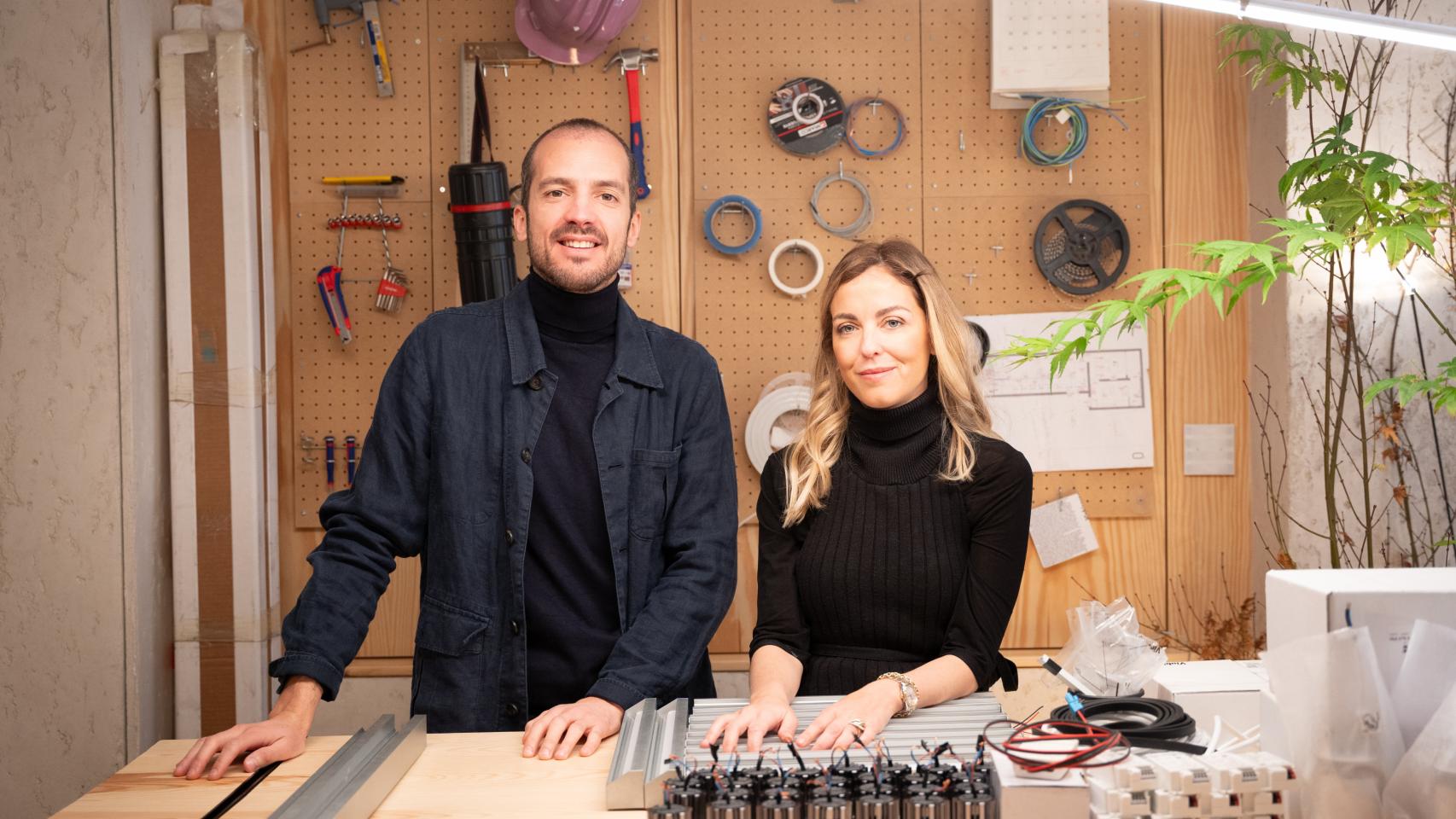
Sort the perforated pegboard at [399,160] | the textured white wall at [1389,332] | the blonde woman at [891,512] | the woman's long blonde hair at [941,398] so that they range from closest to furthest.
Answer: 1. the blonde woman at [891,512]
2. the woman's long blonde hair at [941,398]
3. the textured white wall at [1389,332]
4. the perforated pegboard at [399,160]

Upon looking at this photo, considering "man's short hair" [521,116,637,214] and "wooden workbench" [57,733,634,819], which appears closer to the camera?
"wooden workbench" [57,733,634,819]

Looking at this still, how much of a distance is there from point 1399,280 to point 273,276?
3071mm

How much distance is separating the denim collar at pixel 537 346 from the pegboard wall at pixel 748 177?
1.19m

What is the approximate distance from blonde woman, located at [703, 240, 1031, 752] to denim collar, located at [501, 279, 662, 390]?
298mm

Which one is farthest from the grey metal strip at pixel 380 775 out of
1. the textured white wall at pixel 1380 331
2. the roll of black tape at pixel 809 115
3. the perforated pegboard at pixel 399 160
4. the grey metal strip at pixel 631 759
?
the textured white wall at pixel 1380 331

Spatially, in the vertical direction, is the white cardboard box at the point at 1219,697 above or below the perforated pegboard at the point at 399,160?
below

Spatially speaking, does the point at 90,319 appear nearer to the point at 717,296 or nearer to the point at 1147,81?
the point at 717,296

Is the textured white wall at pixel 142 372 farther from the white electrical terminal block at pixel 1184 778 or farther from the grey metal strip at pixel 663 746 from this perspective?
the white electrical terminal block at pixel 1184 778

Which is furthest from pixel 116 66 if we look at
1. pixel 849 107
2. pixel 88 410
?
pixel 849 107

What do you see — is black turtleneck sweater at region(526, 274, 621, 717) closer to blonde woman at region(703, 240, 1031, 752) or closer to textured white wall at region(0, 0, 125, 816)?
blonde woman at region(703, 240, 1031, 752)

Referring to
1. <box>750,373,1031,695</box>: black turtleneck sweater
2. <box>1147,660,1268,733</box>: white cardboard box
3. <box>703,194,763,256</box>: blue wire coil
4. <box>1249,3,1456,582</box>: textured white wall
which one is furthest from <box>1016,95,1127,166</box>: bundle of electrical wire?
<box>1147,660,1268,733</box>: white cardboard box

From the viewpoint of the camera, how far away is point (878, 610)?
188 cm

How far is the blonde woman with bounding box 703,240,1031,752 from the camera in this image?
6.00ft

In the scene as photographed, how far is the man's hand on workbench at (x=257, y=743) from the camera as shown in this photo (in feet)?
4.72
